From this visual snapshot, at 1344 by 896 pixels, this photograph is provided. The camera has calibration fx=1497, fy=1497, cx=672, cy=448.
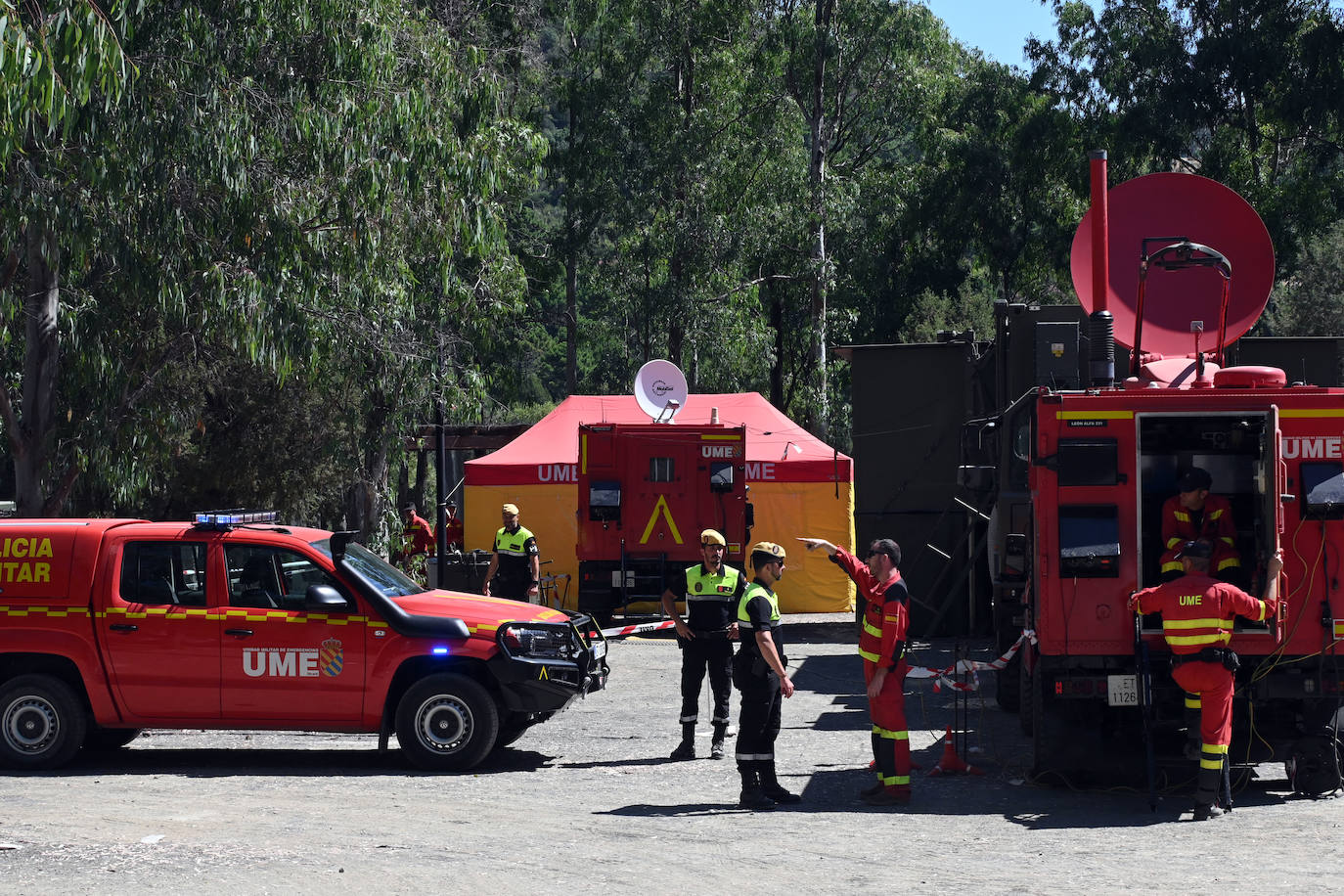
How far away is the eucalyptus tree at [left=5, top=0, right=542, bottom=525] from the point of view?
14.1 meters

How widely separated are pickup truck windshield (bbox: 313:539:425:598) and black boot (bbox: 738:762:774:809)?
121 inches

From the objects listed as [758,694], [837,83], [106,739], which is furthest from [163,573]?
[837,83]

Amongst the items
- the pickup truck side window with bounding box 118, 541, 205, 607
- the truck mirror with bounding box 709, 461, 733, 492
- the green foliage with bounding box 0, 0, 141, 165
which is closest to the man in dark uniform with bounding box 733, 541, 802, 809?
the pickup truck side window with bounding box 118, 541, 205, 607

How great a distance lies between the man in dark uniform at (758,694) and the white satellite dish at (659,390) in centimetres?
1282

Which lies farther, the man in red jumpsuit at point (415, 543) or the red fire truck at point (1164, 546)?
the man in red jumpsuit at point (415, 543)

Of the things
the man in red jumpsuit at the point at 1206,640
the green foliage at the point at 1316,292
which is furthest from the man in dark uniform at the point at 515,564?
the green foliage at the point at 1316,292

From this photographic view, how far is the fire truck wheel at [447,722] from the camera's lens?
10.6 metres

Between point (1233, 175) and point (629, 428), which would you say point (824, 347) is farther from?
point (629, 428)

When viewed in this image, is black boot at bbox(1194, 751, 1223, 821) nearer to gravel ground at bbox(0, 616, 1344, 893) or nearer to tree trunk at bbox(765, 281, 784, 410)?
gravel ground at bbox(0, 616, 1344, 893)

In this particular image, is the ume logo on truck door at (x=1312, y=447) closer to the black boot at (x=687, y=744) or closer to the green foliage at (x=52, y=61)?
the black boot at (x=687, y=744)

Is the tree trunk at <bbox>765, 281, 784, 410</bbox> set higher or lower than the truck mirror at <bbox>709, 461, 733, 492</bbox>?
higher

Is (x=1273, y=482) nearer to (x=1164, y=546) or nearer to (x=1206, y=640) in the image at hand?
(x=1206, y=640)

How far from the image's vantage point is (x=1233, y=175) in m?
35.2

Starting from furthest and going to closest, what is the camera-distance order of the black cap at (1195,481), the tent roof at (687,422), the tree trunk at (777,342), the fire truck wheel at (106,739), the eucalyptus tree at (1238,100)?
1. the tree trunk at (777,342)
2. the eucalyptus tree at (1238,100)
3. the tent roof at (687,422)
4. the fire truck wheel at (106,739)
5. the black cap at (1195,481)
